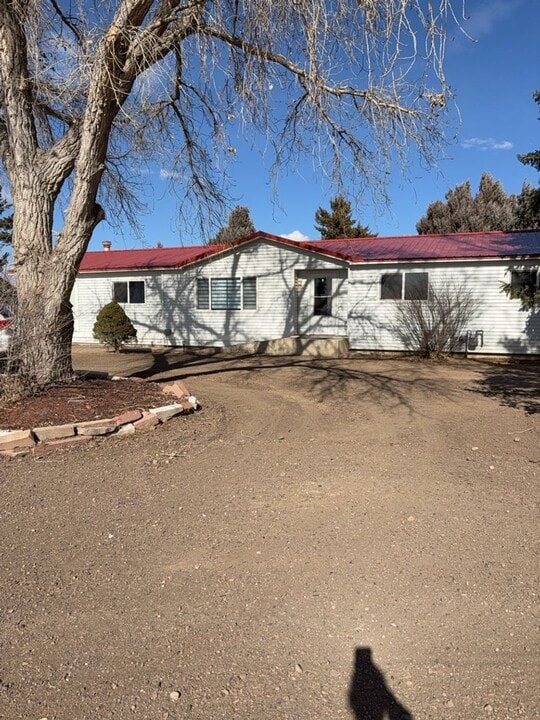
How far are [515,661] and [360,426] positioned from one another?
413 centimetres

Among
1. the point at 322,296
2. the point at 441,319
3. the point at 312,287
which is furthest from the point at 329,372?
the point at 312,287

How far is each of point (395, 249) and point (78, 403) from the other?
12.2 m

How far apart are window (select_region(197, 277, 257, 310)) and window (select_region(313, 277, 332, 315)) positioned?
6.26 ft

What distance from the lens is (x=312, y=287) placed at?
16.8 meters

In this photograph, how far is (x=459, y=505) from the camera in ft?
13.3

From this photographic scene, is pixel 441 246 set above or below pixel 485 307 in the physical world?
above

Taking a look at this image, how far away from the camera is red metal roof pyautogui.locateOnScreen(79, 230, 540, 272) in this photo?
1470cm

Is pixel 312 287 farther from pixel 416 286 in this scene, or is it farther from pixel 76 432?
pixel 76 432

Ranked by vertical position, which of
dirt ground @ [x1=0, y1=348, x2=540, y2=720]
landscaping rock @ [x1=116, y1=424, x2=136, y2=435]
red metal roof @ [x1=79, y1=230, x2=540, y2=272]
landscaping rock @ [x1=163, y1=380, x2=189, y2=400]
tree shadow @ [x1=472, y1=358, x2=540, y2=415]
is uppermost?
red metal roof @ [x1=79, y1=230, x2=540, y2=272]

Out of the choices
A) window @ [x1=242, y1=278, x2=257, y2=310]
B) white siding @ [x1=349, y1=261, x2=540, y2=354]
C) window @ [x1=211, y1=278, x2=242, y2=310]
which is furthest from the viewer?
window @ [x1=211, y1=278, x2=242, y2=310]

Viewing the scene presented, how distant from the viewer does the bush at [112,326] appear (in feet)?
53.2

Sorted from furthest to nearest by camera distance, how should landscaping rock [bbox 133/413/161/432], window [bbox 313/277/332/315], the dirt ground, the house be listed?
1. window [bbox 313/277/332/315]
2. the house
3. landscaping rock [bbox 133/413/161/432]
4. the dirt ground

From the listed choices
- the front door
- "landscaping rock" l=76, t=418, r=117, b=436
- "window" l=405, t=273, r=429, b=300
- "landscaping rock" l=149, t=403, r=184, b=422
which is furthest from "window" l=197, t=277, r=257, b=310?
"landscaping rock" l=76, t=418, r=117, b=436

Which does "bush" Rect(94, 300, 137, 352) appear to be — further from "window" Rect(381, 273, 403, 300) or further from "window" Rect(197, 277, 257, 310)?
"window" Rect(381, 273, 403, 300)
